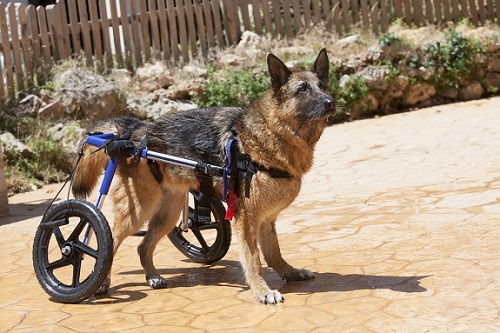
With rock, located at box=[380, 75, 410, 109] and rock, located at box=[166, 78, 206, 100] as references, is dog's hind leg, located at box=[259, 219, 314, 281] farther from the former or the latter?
rock, located at box=[380, 75, 410, 109]

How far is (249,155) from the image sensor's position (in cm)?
564

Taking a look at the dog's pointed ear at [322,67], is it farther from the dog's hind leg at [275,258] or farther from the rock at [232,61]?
the rock at [232,61]

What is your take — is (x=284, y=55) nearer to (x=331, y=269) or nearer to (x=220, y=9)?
(x=220, y=9)

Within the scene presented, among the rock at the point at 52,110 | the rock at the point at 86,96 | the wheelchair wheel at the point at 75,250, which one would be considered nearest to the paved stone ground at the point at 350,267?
the wheelchair wheel at the point at 75,250

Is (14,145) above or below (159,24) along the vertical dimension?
below

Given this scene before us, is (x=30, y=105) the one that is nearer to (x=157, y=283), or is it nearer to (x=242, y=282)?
(x=157, y=283)

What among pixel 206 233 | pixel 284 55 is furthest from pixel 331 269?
pixel 284 55

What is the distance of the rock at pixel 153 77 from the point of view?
516 inches

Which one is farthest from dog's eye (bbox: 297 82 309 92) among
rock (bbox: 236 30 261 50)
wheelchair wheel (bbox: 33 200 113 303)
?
rock (bbox: 236 30 261 50)

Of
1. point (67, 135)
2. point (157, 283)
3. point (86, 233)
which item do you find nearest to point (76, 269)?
point (86, 233)

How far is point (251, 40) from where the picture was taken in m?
14.0

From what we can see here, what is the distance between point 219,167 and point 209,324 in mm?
1071

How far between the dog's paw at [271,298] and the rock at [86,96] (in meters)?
7.28

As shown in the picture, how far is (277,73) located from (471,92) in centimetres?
901
